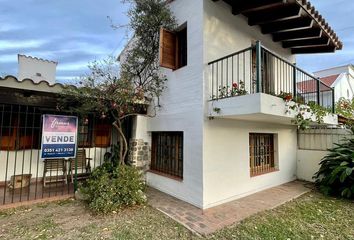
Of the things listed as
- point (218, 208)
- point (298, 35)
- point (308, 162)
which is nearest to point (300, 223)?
point (218, 208)

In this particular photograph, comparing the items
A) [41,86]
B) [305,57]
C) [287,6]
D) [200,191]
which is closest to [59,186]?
[41,86]

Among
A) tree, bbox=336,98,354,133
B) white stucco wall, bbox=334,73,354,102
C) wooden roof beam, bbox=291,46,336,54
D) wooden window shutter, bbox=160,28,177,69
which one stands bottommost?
tree, bbox=336,98,354,133

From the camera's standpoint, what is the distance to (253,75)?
307 inches

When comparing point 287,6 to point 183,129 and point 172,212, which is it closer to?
point 183,129

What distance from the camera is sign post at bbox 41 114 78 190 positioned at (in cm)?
638

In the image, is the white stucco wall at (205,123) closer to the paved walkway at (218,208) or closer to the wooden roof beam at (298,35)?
the paved walkway at (218,208)

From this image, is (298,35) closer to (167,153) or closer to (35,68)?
(167,153)

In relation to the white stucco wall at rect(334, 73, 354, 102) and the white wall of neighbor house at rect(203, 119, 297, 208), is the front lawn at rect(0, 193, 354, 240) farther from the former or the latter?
the white stucco wall at rect(334, 73, 354, 102)

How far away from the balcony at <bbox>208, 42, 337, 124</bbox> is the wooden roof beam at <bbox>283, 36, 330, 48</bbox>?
1087 millimetres

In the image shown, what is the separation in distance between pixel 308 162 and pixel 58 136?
10357 mm

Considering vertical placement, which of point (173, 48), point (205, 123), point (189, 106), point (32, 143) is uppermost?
point (173, 48)

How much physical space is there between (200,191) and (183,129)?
Answer: 1986 millimetres

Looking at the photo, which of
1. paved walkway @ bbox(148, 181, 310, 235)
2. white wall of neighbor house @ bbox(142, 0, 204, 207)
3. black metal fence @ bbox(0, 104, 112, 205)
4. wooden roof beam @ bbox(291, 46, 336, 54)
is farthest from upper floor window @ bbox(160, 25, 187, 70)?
wooden roof beam @ bbox(291, 46, 336, 54)

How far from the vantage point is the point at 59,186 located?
7.89 m
